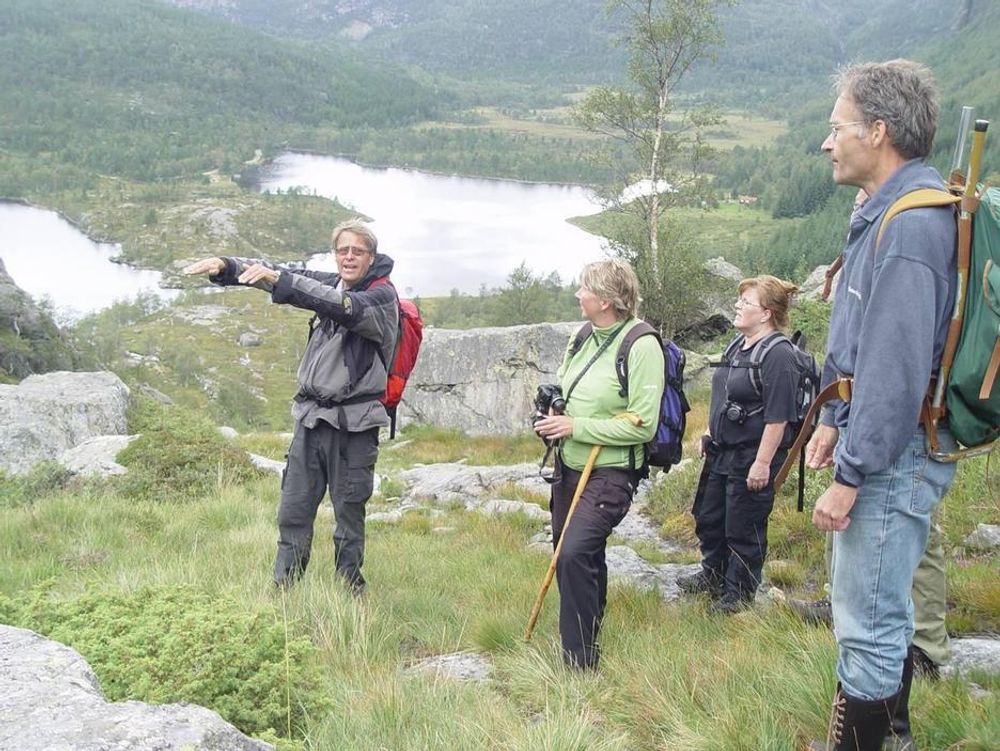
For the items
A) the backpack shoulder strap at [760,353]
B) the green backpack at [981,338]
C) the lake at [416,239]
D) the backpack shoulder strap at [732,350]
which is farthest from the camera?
the lake at [416,239]

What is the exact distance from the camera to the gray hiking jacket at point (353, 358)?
4305 millimetres

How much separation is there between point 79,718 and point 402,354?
2.94m

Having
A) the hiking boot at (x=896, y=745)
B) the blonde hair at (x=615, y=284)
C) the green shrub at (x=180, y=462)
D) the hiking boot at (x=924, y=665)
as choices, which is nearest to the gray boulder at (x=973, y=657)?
the hiking boot at (x=924, y=665)

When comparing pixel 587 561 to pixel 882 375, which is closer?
pixel 882 375

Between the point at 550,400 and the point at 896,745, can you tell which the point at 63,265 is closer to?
the point at 550,400

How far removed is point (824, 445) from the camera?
2.86 metres

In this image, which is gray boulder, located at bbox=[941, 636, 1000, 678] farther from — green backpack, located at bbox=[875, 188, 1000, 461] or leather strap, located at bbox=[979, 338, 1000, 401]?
leather strap, located at bbox=[979, 338, 1000, 401]

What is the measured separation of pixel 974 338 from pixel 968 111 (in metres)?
0.81

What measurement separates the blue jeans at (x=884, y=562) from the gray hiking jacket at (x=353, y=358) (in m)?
2.63

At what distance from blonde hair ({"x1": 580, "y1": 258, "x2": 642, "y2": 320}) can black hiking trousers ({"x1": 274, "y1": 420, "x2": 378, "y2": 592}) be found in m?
1.57

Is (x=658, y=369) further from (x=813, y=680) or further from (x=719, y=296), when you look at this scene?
(x=719, y=296)

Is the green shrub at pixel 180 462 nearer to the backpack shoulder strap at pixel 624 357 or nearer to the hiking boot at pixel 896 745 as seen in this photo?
the backpack shoulder strap at pixel 624 357

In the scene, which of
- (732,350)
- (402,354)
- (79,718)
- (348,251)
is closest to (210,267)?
(348,251)

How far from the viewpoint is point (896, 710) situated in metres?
2.55
